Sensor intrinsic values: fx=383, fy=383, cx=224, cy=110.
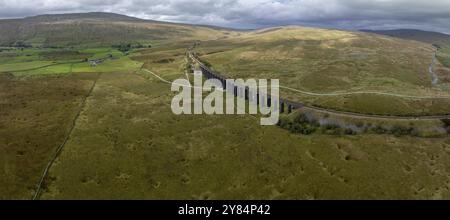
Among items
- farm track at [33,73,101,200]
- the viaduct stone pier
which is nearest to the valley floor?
farm track at [33,73,101,200]

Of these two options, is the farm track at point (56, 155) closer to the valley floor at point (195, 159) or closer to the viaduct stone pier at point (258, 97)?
the valley floor at point (195, 159)

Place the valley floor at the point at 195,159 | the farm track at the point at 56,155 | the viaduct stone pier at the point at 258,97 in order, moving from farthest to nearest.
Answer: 1. the viaduct stone pier at the point at 258,97
2. the valley floor at the point at 195,159
3. the farm track at the point at 56,155

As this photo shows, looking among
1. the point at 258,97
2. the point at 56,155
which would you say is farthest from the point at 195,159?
the point at 258,97

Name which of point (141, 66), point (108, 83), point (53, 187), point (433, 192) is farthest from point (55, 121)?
point (141, 66)

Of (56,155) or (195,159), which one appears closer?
(195,159)

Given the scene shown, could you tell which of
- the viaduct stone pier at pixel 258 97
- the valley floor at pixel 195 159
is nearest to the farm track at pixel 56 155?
the valley floor at pixel 195 159

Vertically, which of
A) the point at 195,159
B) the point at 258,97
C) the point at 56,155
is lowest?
the point at 195,159

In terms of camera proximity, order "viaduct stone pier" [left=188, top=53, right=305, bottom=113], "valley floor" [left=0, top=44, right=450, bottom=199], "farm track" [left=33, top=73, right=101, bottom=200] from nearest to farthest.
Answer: "farm track" [left=33, top=73, right=101, bottom=200] < "valley floor" [left=0, top=44, right=450, bottom=199] < "viaduct stone pier" [left=188, top=53, right=305, bottom=113]

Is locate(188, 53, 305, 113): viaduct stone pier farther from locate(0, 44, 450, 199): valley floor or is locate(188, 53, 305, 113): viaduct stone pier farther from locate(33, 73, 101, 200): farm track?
locate(33, 73, 101, 200): farm track

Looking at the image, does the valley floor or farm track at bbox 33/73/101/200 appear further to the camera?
the valley floor

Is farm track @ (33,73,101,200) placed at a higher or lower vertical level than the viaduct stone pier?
lower

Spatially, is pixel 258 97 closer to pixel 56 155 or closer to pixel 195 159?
pixel 195 159
